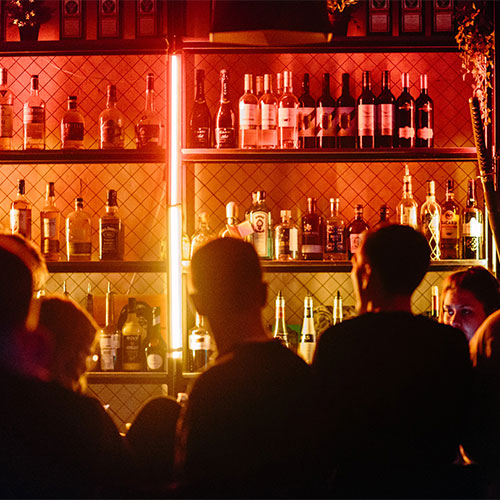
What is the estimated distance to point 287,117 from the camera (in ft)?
10.1

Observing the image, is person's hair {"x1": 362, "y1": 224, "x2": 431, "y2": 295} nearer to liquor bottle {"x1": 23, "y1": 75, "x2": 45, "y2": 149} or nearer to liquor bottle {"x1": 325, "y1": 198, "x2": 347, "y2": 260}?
liquor bottle {"x1": 325, "y1": 198, "x2": 347, "y2": 260}

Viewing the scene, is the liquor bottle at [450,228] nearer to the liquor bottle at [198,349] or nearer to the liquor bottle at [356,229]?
the liquor bottle at [356,229]

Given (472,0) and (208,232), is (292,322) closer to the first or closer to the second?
(208,232)

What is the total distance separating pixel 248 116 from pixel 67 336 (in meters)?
1.61

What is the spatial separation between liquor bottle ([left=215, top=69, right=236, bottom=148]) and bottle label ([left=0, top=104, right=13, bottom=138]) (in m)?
0.95

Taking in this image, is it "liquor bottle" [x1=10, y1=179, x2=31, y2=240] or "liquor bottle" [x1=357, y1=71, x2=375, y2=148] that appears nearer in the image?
"liquor bottle" [x1=357, y1=71, x2=375, y2=148]

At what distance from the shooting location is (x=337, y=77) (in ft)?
11.3

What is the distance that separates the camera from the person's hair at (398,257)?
1713mm

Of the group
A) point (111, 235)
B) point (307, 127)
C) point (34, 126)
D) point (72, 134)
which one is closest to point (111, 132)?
point (72, 134)

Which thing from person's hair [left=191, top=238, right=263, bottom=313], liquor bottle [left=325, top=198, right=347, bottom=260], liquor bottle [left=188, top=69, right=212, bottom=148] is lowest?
person's hair [left=191, top=238, right=263, bottom=313]

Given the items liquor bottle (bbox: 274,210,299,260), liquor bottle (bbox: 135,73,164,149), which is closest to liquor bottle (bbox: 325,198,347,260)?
liquor bottle (bbox: 274,210,299,260)

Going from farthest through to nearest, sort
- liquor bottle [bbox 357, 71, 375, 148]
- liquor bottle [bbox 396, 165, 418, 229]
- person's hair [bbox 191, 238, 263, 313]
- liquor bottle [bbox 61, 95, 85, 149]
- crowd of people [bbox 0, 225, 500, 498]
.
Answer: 1. liquor bottle [bbox 396, 165, 418, 229]
2. liquor bottle [bbox 61, 95, 85, 149]
3. liquor bottle [bbox 357, 71, 375, 148]
4. person's hair [bbox 191, 238, 263, 313]
5. crowd of people [bbox 0, 225, 500, 498]

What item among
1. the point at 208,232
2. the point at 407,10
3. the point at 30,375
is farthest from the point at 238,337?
the point at 407,10

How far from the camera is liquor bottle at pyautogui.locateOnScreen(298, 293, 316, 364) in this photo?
10.5 ft
